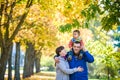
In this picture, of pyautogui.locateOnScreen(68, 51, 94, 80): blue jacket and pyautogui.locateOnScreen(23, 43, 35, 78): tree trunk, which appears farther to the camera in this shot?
pyautogui.locateOnScreen(23, 43, 35, 78): tree trunk

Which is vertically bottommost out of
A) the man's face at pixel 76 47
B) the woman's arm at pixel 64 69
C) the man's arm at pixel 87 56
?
the woman's arm at pixel 64 69

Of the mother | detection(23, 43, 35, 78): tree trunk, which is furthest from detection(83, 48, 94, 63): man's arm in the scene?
detection(23, 43, 35, 78): tree trunk

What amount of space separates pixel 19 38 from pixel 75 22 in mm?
25456

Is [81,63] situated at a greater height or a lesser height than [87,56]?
lesser

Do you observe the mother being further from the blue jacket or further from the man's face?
the man's face

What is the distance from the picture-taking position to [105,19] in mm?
10055

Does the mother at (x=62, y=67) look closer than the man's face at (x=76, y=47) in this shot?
No

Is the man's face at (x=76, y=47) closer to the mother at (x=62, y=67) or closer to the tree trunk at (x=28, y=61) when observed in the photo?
the mother at (x=62, y=67)

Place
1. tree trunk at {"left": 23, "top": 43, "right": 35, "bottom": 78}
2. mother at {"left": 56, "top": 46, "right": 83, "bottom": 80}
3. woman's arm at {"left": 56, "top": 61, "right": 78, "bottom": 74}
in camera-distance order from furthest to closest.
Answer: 1. tree trunk at {"left": 23, "top": 43, "right": 35, "bottom": 78}
2. mother at {"left": 56, "top": 46, "right": 83, "bottom": 80}
3. woman's arm at {"left": 56, "top": 61, "right": 78, "bottom": 74}

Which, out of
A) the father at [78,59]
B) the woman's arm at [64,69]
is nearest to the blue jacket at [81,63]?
the father at [78,59]

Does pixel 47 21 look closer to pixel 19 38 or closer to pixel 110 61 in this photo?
pixel 19 38

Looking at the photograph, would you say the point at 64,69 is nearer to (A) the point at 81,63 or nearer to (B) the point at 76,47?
(A) the point at 81,63

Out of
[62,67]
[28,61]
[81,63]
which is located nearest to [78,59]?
[81,63]

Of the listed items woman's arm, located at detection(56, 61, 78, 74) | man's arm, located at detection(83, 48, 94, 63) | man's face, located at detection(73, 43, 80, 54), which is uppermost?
man's face, located at detection(73, 43, 80, 54)
